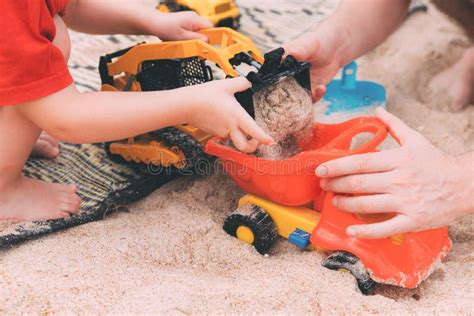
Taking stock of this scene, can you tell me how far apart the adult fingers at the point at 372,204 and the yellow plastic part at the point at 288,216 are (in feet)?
0.31

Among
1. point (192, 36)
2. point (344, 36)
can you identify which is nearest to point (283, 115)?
point (192, 36)

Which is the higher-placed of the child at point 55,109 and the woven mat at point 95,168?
the child at point 55,109

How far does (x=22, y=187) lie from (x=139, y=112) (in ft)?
1.18

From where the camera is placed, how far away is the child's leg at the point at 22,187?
1163 millimetres

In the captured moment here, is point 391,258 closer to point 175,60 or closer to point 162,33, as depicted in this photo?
point 175,60

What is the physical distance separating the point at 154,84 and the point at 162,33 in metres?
0.16

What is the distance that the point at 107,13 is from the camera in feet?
4.69

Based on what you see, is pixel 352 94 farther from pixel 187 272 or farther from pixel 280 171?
pixel 187 272

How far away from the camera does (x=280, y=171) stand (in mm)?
1108

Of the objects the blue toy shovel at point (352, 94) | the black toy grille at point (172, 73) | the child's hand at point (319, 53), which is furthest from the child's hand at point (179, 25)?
the blue toy shovel at point (352, 94)

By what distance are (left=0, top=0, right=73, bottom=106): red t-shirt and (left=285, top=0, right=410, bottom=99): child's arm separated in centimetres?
57

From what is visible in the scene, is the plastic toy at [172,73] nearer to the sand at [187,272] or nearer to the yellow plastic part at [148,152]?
the yellow plastic part at [148,152]

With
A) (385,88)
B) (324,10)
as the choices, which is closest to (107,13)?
(385,88)

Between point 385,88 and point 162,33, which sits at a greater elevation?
point 162,33
